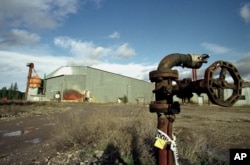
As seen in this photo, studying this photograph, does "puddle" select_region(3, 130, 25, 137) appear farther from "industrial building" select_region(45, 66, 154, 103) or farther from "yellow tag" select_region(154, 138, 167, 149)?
"industrial building" select_region(45, 66, 154, 103)

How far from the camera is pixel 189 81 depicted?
2533mm

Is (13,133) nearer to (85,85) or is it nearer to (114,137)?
(114,137)

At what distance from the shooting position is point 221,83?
2.19 metres

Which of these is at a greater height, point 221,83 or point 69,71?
point 69,71

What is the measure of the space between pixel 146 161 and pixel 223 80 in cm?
312

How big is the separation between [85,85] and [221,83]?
43821 mm

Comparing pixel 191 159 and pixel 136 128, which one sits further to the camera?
pixel 136 128

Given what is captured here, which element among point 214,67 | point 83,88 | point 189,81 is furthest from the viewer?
point 83,88

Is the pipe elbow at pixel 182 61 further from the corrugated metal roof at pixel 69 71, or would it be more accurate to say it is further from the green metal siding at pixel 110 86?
the corrugated metal roof at pixel 69 71

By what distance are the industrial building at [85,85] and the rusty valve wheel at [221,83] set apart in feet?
141

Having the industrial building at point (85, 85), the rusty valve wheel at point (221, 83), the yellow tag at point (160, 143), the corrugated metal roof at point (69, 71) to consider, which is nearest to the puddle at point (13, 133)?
the yellow tag at point (160, 143)


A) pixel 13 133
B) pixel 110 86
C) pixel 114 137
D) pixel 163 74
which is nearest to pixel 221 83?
pixel 163 74

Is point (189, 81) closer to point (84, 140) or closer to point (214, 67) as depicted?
point (214, 67)

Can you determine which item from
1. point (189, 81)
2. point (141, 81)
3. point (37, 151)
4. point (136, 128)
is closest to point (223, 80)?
point (189, 81)
